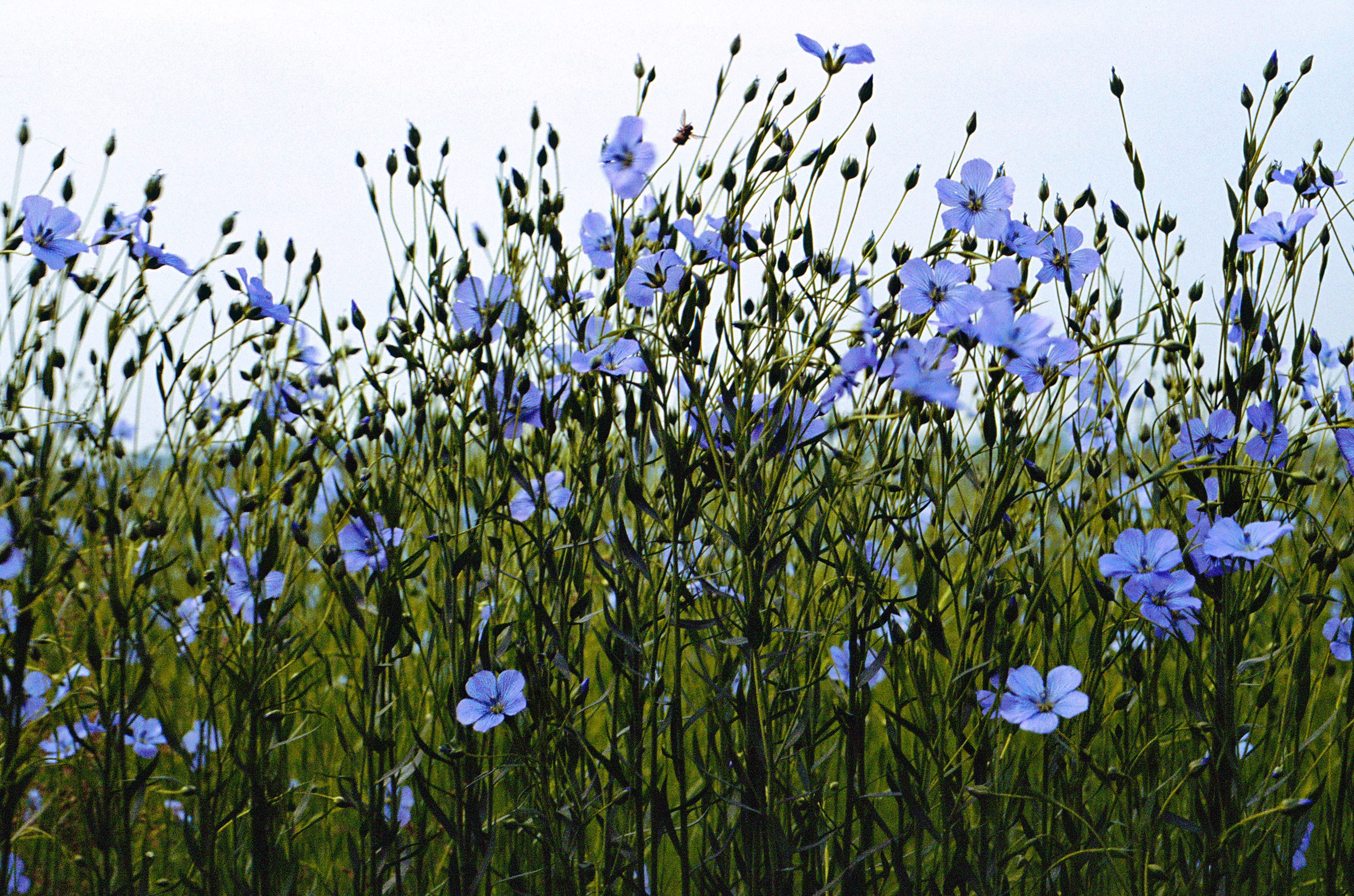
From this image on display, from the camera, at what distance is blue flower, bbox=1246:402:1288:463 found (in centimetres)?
146

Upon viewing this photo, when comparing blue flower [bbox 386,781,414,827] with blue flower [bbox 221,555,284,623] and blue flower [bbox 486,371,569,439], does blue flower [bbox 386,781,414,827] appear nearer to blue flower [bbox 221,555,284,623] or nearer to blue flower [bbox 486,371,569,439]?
blue flower [bbox 221,555,284,623]

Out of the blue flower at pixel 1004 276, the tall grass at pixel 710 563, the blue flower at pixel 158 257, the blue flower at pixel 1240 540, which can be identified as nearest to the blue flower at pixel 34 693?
the tall grass at pixel 710 563

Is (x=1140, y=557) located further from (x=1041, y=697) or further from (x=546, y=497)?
(x=546, y=497)

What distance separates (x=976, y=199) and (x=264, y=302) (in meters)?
0.98

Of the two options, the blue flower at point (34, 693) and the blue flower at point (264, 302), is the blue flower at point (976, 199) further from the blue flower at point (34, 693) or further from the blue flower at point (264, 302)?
the blue flower at point (34, 693)

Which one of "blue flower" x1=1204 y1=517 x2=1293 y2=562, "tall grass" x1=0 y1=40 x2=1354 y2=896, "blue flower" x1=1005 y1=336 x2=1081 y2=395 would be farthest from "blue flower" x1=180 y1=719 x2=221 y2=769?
"blue flower" x1=1204 y1=517 x2=1293 y2=562

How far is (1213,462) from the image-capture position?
4.74 feet

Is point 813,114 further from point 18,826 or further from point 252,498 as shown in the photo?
point 18,826

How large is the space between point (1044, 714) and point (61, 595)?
2647 mm

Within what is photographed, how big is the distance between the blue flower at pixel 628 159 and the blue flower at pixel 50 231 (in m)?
0.74

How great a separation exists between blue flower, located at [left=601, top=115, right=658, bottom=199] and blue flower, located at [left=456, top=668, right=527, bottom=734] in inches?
24.8

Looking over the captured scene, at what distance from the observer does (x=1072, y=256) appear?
154 cm

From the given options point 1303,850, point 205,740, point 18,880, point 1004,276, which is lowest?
point 1303,850

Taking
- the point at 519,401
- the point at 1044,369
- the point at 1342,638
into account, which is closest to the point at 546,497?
the point at 519,401
